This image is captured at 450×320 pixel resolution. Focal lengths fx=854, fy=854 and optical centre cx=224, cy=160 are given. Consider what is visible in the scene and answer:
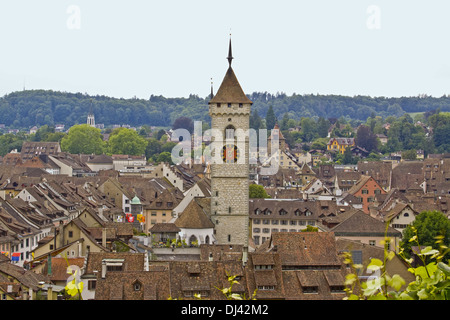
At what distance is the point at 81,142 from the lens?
7141 inches

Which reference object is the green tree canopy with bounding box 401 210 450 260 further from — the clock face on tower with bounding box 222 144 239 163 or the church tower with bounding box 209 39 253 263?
the clock face on tower with bounding box 222 144 239 163

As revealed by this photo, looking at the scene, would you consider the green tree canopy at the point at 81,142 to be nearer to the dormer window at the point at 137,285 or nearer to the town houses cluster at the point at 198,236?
the town houses cluster at the point at 198,236

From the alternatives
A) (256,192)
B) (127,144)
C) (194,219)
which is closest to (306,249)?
(194,219)

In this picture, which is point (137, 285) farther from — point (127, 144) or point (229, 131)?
point (127, 144)

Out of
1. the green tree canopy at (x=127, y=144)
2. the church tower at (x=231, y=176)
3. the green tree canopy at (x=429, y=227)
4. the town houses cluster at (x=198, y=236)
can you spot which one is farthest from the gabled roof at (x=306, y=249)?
the green tree canopy at (x=127, y=144)

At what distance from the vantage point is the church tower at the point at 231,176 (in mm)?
53156

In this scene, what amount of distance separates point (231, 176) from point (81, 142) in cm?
13185

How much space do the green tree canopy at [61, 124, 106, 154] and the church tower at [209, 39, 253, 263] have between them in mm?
129157

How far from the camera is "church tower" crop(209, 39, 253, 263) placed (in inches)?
2093

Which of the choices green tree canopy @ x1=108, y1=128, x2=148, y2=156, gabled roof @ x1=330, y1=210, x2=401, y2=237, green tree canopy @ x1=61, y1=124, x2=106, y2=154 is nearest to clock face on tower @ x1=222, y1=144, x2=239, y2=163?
gabled roof @ x1=330, y1=210, x2=401, y2=237

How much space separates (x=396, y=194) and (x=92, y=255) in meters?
61.8

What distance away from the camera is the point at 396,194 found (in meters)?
92.5

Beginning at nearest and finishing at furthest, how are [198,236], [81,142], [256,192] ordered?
[198,236]
[256,192]
[81,142]
